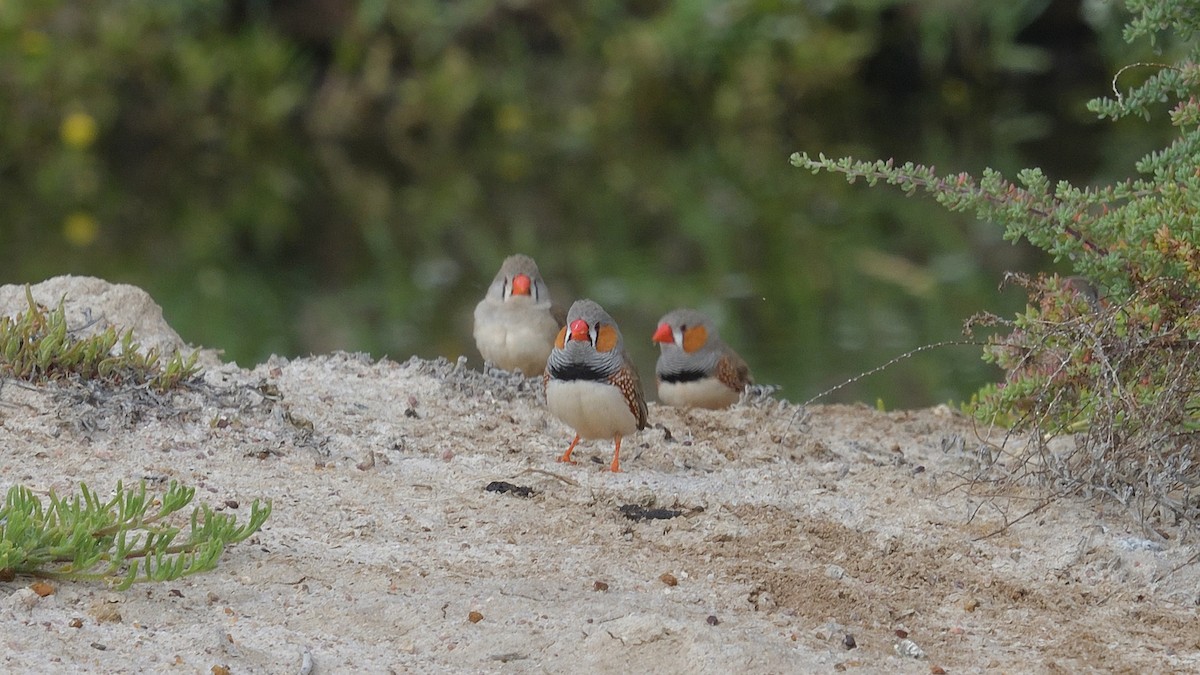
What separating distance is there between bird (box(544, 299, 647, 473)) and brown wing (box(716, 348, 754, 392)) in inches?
55.2

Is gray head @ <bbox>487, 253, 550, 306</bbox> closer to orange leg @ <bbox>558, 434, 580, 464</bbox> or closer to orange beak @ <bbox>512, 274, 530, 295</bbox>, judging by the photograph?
orange beak @ <bbox>512, 274, 530, 295</bbox>

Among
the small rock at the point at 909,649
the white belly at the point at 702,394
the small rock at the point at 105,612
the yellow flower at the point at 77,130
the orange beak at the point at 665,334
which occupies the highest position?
the yellow flower at the point at 77,130

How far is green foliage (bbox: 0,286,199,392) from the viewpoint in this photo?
469cm

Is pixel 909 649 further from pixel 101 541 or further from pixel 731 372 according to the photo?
pixel 731 372

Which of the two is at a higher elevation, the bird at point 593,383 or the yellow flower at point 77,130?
the yellow flower at point 77,130

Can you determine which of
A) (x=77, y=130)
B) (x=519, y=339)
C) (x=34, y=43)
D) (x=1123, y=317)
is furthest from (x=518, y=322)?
(x=34, y=43)

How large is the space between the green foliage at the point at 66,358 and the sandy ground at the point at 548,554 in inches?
3.5

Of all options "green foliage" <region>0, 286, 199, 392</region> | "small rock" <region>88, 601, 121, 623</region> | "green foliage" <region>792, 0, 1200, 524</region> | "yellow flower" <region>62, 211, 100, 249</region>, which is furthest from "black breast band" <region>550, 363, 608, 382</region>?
"yellow flower" <region>62, 211, 100, 249</region>

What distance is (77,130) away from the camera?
57.0ft

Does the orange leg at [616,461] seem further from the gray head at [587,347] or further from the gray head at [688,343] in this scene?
the gray head at [688,343]

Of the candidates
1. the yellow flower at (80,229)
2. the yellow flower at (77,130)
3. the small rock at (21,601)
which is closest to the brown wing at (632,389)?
the small rock at (21,601)

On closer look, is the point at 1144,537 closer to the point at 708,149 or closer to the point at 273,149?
the point at 708,149

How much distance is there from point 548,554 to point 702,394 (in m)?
2.66

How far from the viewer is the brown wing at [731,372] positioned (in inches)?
261
